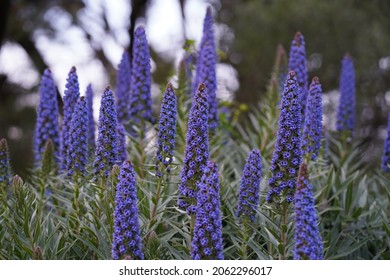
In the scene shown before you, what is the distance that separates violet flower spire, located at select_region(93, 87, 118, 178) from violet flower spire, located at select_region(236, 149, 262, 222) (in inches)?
33.1

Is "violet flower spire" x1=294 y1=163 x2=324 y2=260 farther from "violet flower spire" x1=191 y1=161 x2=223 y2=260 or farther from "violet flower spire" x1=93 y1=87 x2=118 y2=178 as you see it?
"violet flower spire" x1=93 y1=87 x2=118 y2=178

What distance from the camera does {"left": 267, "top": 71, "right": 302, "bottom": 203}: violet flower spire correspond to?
3232 millimetres

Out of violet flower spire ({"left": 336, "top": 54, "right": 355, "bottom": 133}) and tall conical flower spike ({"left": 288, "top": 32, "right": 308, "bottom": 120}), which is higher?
tall conical flower spike ({"left": 288, "top": 32, "right": 308, "bottom": 120})

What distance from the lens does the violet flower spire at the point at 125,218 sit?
286cm

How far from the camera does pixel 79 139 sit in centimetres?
395

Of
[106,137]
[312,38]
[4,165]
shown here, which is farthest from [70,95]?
[312,38]

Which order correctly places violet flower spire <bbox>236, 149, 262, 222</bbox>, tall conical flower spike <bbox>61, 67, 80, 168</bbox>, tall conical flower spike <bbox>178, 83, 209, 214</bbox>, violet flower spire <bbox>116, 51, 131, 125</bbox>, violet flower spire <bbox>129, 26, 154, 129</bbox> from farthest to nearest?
1. violet flower spire <bbox>116, 51, 131, 125</bbox>
2. violet flower spire <bbox>129, 26, 154, 129</bbox>
3. tall conical flower spike <bbox>61, 67, 80, 168</bbox>
4. violet flower spire <bbox>236, 149, 262, 222</bbox>
5. tall conical flower spike <bbox>178, 83, 209, 214</bbox>

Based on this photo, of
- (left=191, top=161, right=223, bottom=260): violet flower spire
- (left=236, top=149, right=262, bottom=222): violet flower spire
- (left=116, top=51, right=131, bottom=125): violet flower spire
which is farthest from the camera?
(left=116, top=51, right=131, bottom=125): violet flower spire

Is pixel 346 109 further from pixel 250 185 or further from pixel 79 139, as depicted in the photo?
pixel 79 139

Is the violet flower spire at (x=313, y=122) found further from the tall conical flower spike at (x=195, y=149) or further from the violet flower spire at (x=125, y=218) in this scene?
the violet flower spire at (x=125, y=218)

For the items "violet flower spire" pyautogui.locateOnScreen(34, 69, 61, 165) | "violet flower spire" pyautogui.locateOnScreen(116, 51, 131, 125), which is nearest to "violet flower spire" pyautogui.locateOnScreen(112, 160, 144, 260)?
"violet flower spire" pyautogui.locateOnScreen(34, 69, 61, 165)
